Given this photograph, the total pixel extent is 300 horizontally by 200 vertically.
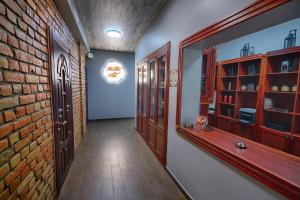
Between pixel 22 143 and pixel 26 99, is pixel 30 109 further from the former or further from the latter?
pixel 22 143

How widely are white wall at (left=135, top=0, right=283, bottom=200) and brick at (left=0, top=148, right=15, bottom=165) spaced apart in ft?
5.47

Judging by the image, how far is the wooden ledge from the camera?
0.88m

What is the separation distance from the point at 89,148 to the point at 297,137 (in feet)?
13.1

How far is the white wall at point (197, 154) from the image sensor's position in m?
1.16

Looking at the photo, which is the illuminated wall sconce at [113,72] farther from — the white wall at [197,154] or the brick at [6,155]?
the brick at [6,155]

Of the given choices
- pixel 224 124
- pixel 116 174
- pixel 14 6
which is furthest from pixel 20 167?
pixel 224 124

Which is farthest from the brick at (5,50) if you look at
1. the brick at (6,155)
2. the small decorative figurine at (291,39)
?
the small decorative figurine at (291,39)

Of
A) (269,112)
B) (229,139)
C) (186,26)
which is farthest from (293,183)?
(269,112)

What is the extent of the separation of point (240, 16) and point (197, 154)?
143 cm

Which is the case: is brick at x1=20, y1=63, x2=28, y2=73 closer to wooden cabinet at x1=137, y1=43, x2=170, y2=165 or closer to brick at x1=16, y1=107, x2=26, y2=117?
brick at x1=16, y1=107, x2=26, y2=117

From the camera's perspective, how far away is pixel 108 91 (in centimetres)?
600

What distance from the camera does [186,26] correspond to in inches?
74.5

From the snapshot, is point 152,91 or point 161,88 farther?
point 152,91

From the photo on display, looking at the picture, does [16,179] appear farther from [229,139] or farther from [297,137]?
[297,137]
